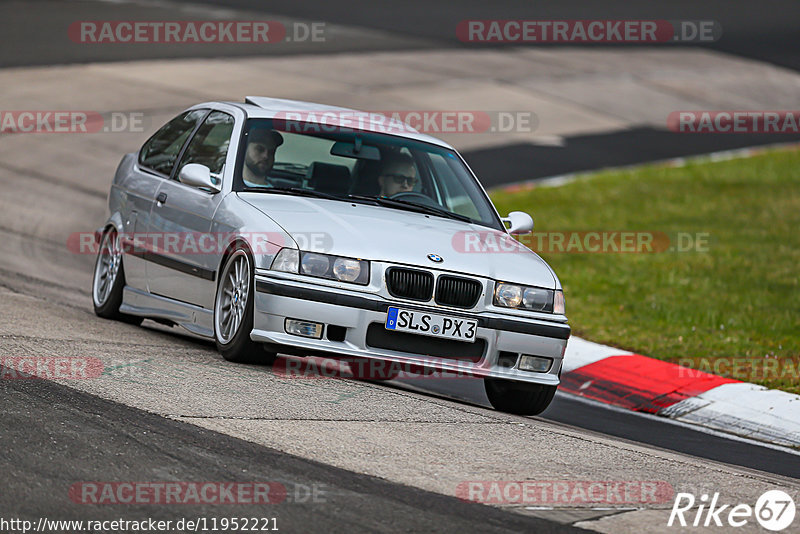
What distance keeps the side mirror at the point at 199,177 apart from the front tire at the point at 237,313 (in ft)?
1.99

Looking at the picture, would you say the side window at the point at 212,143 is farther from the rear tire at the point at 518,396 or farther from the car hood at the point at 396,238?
the rear tire at the point at 518,396

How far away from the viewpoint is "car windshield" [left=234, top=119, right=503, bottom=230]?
27.8ft

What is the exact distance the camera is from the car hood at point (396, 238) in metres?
7.52

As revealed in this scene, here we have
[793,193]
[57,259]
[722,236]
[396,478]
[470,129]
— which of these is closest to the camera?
[396,478]

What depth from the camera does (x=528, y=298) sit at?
7.75 metres

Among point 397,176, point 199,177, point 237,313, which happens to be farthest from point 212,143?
point 237,313

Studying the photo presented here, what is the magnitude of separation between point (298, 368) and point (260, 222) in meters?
1.13

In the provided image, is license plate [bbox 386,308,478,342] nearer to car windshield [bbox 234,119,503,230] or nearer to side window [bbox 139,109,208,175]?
car windshield [bbox 234,119,503,230]

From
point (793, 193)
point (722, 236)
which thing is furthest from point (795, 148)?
point (722, 236)

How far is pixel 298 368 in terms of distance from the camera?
8.38m

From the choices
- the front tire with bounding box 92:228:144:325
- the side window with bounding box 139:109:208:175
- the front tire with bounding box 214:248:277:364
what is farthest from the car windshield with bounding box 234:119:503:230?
the front tire with bounding box 92:228:144:325

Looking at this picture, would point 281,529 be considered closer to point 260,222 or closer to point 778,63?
point 260,222

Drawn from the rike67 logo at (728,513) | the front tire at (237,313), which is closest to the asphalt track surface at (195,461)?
the front tire at (237,313)

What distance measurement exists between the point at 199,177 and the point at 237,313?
3.47 feet
